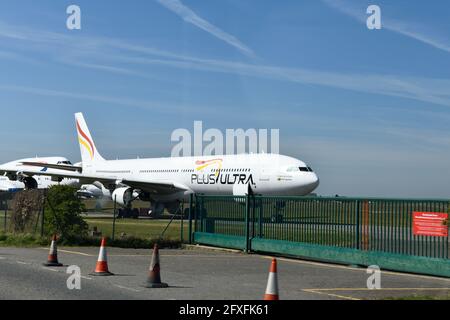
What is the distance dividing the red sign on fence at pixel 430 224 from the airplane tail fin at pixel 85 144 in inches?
1862

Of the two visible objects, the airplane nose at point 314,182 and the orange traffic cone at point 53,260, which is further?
the airplane nose at point 314,182

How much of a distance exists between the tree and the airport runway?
424 centimetres

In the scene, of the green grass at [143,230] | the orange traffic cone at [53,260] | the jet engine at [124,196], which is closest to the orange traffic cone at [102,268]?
the orange traffic cone at [53,260]

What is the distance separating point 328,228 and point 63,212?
9724mm

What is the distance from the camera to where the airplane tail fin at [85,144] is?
200ft

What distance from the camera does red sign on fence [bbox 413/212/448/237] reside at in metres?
14.6

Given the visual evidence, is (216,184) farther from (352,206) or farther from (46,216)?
(352,206)

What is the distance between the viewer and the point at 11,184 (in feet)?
286

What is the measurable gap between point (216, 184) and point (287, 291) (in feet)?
106

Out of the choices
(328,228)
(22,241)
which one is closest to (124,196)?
(22,241)

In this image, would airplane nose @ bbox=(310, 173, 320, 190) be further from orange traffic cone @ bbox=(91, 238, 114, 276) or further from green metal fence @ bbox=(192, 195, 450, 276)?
orange traffic cone @ bbox=(91, 238, 114, 276)

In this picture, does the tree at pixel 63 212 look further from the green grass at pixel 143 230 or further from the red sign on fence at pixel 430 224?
the red sign on fence at pixel 430 224

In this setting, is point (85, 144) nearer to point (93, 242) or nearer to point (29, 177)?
point (29, 177)
